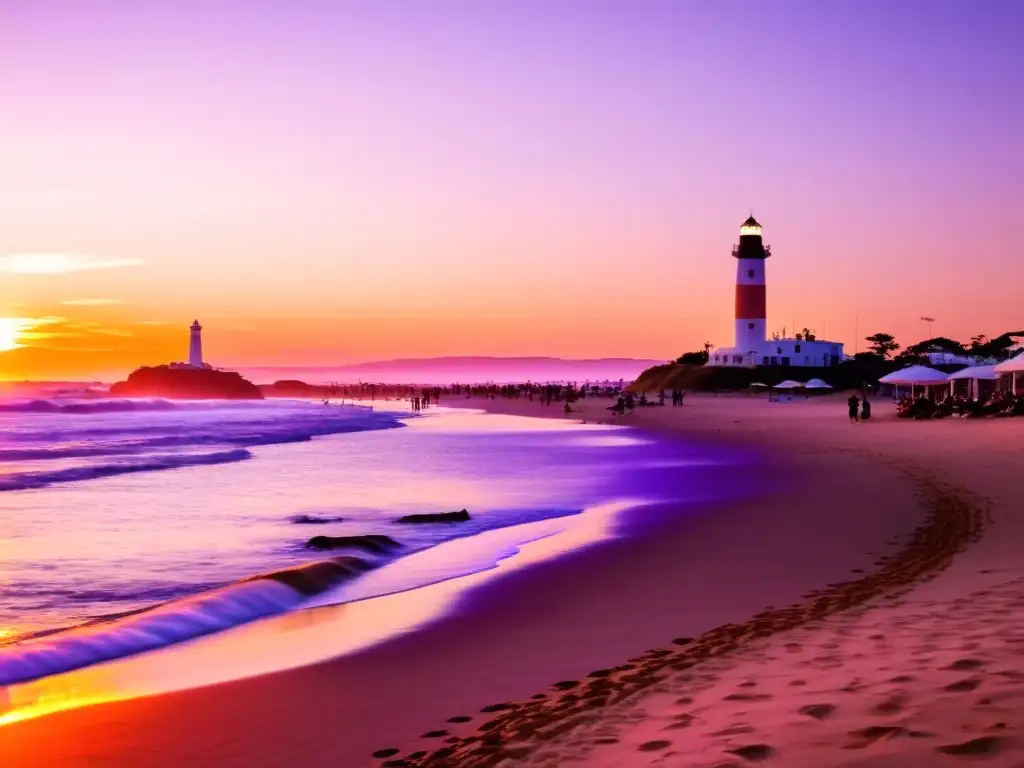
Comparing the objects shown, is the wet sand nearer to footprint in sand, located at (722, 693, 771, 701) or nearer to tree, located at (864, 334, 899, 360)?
footprint in sand, located at (722, 693, 771, 701)

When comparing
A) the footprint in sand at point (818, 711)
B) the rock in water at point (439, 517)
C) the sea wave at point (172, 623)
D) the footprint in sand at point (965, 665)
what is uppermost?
the footprint in sand at point (965, 665)

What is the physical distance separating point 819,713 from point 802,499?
12.0 meters

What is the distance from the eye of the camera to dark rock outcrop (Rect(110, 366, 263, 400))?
444 feet

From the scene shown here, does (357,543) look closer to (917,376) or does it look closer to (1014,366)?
(1014,366)

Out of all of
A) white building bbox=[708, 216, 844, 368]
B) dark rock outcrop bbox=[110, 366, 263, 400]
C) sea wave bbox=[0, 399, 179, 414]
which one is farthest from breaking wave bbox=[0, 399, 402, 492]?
dark rock outcrop bbox=[110, 366, 263, 400]

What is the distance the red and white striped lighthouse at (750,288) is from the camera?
275ft

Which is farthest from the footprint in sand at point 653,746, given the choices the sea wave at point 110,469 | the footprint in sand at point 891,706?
the sea wave at point 110,469

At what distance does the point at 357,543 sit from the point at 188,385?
432 feet

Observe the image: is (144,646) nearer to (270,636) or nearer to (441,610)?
(270,636)

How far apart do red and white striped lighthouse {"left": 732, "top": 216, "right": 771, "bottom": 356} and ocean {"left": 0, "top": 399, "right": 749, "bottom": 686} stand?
170ft

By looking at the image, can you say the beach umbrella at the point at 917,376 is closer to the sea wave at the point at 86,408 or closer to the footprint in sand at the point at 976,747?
the footprint in sand at the point at 976,747

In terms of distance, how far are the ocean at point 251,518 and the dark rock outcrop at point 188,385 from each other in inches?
A: 3986

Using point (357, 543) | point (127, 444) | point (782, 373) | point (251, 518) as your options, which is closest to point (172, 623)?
point (357, 543)

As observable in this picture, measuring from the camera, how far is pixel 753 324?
8562 centimetres
